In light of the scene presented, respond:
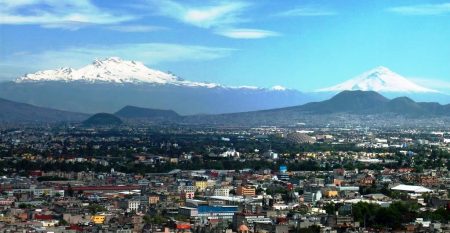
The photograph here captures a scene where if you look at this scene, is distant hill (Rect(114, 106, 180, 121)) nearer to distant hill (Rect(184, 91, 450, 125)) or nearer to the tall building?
distant hill (Rect(184, 91, 450, 125))

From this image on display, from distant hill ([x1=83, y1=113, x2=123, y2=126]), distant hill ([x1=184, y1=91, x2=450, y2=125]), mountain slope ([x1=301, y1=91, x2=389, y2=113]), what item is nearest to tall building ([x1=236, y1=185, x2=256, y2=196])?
distant hill ([x1=83, y1=113, x2=123, y2=126])

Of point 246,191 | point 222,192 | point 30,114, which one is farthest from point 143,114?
point 222,192

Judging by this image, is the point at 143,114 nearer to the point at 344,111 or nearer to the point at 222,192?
the point at 344,111

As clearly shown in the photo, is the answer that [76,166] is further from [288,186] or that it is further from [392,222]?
[392,222]

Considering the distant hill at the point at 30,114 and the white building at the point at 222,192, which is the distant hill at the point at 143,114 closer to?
the distant hill at the point at 30,114

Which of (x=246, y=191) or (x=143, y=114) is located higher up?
(x=143, y=114)

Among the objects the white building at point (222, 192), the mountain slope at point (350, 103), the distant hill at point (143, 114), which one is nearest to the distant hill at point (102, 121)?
the distant hill at point (143, 114)

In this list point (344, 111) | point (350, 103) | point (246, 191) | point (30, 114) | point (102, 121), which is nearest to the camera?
point (246, 191)

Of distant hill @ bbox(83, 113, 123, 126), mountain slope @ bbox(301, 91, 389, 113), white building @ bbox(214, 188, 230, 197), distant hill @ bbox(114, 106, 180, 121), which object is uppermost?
mountain slope @ bbox(301, 91, 389, 113)

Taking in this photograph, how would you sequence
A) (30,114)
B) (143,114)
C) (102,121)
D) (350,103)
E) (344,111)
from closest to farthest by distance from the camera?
(102,121), (30,114), (143,114), (344,111), (350,103)
